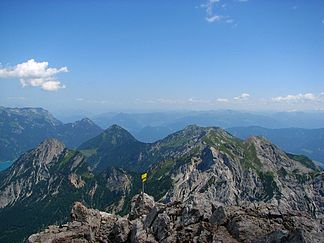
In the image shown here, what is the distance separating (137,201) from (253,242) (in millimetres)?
27281

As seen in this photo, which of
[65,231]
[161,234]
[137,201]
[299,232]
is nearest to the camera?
[299,232]

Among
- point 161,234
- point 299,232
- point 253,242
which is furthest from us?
point 161,234

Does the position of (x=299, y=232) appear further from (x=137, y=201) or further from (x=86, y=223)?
(x=137, y=201)

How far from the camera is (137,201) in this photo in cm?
5928

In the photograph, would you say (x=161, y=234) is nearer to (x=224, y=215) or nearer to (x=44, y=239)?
(x=224, y=215)

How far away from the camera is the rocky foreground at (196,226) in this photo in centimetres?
3684

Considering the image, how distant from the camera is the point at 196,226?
40.1m

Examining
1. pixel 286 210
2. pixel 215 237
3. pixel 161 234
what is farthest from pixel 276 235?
pixel 161 234

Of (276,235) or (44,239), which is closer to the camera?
(276,235)

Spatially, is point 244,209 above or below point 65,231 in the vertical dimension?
above

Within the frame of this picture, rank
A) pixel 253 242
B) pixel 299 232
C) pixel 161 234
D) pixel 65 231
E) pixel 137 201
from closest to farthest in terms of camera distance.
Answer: pixel 299 232
pixel 253 242
pixel 161 234
pixel 65 231
pixel 137 201

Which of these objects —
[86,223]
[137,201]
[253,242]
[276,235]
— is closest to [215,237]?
[253,242]

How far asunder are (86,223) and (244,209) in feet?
59.2

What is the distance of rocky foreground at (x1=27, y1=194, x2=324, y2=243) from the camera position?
1451 inches
